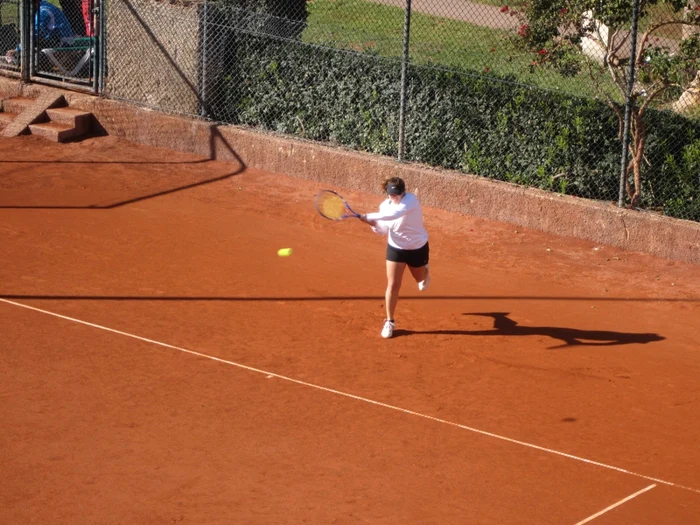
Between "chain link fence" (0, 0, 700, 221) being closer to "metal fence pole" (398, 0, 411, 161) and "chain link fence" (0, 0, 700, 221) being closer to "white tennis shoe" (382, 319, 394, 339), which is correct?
"metal fence pole" (398, 0, 411, 161)

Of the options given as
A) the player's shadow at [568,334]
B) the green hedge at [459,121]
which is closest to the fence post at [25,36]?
the green hedge at [459,121]

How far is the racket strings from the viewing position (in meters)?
10.6

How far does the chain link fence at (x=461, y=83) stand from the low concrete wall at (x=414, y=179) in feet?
1.19

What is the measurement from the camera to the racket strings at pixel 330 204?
10617 millimetres

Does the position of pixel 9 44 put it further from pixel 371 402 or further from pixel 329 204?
pixel 371 402

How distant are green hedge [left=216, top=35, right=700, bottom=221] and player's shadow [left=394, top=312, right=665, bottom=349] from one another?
304 centimetres

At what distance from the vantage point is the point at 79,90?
17.3m

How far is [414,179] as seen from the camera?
556 inches

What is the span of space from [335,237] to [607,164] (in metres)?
3.47

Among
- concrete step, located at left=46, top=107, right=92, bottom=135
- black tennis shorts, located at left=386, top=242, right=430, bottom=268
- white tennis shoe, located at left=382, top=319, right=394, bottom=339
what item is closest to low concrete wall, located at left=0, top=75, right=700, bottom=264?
concrete step, located at left=46, top=107, right=92, bottom=135

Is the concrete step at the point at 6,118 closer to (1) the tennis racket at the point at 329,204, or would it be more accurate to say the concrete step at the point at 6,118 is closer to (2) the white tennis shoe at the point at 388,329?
(1) the tennis racket at the point at 329,204

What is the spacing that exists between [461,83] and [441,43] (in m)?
2.24

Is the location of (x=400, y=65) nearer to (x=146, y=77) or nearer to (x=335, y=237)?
(x=335, y=237)

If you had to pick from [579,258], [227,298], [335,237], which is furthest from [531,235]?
[227,298]
